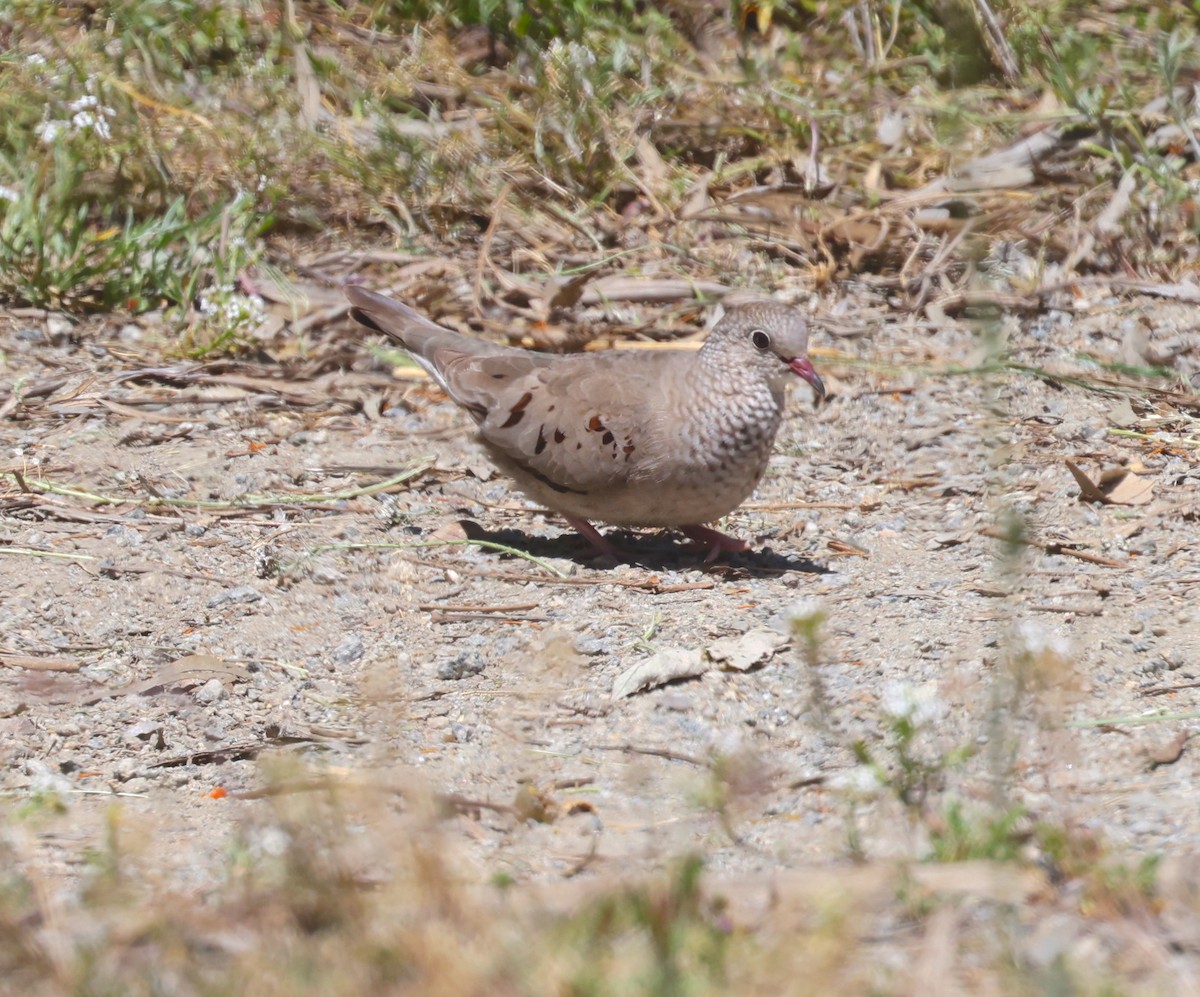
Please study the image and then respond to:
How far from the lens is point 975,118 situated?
7465 millimetres

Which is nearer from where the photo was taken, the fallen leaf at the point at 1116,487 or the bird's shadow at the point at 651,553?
the bird's shadow at the point at 651,553

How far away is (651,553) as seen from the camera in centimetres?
512

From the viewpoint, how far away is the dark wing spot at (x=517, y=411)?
500cm

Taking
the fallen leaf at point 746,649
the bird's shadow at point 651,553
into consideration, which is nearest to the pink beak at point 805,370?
the bird's shadow at point 651,553

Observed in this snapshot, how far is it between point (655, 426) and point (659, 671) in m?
1.14

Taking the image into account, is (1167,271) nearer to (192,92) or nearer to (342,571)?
(342,571)

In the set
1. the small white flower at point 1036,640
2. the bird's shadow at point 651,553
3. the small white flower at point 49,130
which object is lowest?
the bird's shadow at point 651,553

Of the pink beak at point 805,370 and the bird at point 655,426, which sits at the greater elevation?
the pink beak at point 805,370

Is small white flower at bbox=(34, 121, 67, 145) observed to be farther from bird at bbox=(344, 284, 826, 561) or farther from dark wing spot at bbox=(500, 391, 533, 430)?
dark wing spot at bbox=(500, 391, 533, 430)

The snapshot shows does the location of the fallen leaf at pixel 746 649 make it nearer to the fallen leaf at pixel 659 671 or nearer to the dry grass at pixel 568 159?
the fallen leaf at pixel 659 671

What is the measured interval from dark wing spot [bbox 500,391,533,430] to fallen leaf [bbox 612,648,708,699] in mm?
1359

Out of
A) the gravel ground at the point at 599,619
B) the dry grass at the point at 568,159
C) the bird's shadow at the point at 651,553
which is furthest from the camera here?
the dry grass at the point at 568,159

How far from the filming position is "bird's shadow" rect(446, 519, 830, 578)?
4.79 m

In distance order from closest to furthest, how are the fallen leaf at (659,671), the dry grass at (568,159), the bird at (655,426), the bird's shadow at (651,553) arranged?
the fallen leaf at (659,671), the bird at (655,426), the bird's shadow at (651,553), the dry grass at (568,159)
